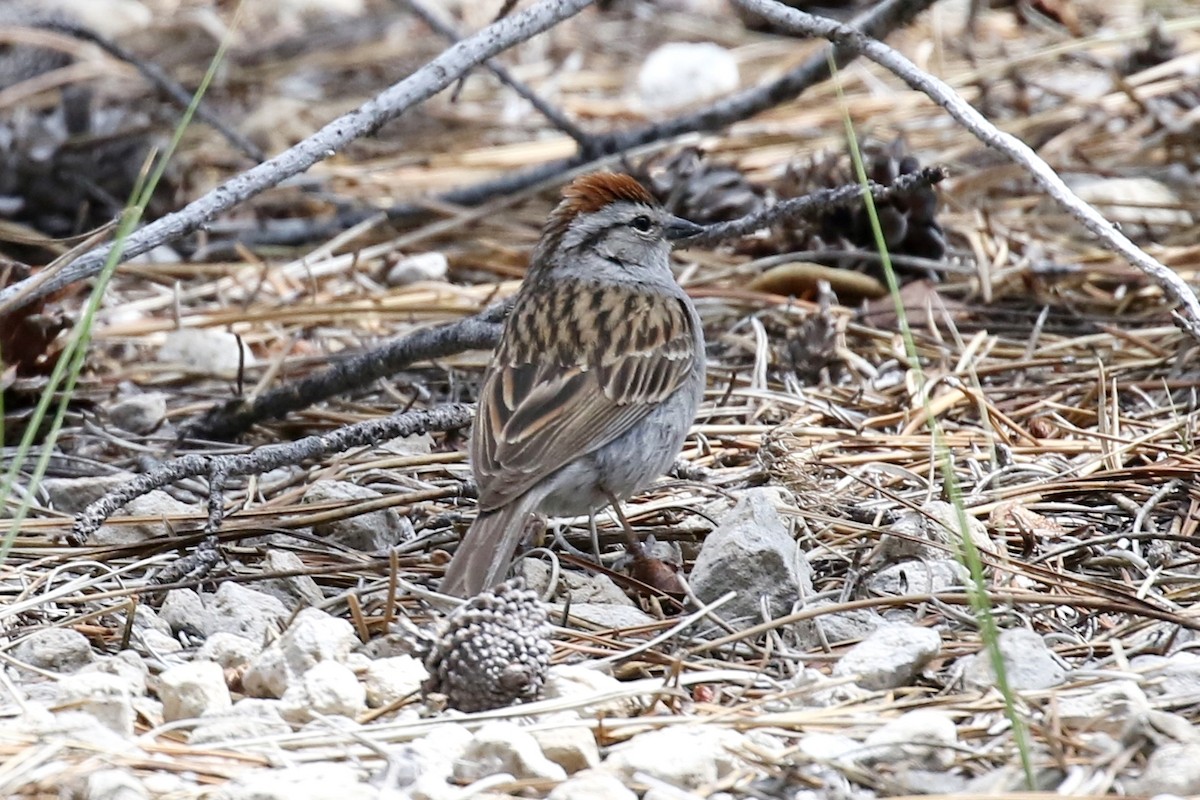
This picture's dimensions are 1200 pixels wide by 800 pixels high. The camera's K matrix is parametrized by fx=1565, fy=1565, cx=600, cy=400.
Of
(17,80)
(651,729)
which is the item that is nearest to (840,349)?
(651,729)

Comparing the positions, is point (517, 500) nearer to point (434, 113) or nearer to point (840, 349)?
point (840, 349)

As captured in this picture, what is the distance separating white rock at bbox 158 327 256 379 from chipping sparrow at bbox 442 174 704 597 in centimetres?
134

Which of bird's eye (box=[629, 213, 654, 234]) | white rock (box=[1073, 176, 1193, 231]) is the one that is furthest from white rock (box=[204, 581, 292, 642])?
white rock (box=[1073, 176, 1193, 231])

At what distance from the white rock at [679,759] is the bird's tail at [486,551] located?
864 mm

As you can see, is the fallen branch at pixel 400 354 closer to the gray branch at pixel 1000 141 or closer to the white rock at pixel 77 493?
the gray branch at pixel 1000 141

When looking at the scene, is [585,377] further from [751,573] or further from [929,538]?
[929,538]

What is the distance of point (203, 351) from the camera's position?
5926 millimetres

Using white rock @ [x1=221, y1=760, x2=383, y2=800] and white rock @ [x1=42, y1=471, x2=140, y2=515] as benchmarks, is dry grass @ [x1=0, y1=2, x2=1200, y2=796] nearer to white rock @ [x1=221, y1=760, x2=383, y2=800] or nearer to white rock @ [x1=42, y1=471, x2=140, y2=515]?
white rock @ [x1=221, y1=760, x2=383, y2=800]

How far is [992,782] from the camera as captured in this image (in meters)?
2.82

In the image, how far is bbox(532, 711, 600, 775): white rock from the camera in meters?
3.02

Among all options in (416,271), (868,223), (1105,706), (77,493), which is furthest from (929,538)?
(416,271)

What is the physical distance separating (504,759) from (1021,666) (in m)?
1.12

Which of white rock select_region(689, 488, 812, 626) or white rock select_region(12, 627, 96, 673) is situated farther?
white rock select_region(689, 488, 812, 626)

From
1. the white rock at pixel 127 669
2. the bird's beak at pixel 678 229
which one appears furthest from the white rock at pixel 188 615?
the bird's beak at pixel 678 229
